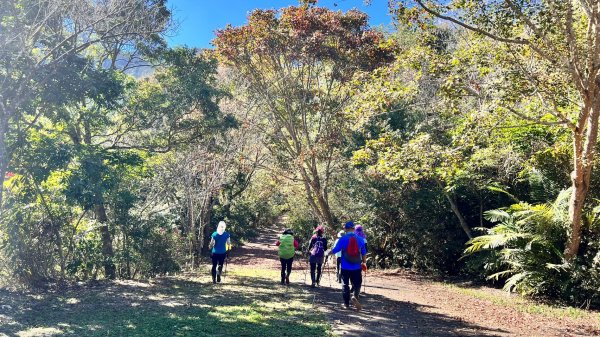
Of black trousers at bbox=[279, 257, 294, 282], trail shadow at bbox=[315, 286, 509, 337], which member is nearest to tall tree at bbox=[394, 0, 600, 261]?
trail shadow at bbox=[315, 286, 509, 337]

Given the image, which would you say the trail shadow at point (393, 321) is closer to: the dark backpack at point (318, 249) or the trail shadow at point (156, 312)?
the trail shadow at point (156, 312)

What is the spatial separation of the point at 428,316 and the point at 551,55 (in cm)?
541

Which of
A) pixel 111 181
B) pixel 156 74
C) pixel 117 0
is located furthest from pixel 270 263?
pixel 117 0

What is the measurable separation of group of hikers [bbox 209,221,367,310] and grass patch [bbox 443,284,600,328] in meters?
3.35

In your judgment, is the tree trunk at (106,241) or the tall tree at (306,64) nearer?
the tree trunk at (106,241)

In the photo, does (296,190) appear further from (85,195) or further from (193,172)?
(85,195)

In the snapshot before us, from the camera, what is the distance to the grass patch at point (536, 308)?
29.6 ft

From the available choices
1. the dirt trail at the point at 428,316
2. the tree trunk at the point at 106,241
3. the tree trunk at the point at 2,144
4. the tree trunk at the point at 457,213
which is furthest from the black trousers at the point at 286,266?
the tree trunk at the point at 2,144

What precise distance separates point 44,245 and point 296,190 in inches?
444

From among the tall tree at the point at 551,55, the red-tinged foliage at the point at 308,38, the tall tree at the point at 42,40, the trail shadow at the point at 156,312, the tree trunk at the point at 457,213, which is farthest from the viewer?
the tree trunk at the point at 457,213

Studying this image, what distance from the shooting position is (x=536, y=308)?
9734 millimetres

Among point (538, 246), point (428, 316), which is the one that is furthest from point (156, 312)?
point (538, 246)

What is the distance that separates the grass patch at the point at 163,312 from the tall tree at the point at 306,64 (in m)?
6.55

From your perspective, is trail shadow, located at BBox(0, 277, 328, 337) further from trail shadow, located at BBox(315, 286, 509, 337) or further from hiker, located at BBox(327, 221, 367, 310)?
hiker, located at BBox(327, 221, 367, 310)
